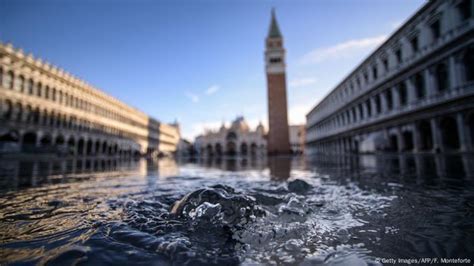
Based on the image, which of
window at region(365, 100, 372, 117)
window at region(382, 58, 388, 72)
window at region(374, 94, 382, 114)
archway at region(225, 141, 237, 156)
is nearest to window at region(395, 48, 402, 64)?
window at region(382, 58, 388, 72)

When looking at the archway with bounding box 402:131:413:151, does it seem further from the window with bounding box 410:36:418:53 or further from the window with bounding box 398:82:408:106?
the window with bounding box 410:36:418:53

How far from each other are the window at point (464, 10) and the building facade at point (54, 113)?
3471 cm

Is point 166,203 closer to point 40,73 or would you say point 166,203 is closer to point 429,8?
point 429,8

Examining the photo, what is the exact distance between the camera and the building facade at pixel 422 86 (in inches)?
568

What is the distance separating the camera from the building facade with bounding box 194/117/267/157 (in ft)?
253

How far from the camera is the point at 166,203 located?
9.48 ft

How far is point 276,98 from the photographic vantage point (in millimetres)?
45000

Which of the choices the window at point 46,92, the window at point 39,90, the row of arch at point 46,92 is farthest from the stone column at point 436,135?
the window at point 46,92

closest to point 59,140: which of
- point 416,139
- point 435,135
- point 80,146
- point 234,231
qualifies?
point 80,146

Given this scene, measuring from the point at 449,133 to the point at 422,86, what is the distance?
402cm

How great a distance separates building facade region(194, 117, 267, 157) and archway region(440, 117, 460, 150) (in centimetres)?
5944

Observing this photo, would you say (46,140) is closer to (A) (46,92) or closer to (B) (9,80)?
(A) (46,92)

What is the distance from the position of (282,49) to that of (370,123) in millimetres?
26948

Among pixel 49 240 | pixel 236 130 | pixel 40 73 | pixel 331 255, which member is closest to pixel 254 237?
pixel 331 255
